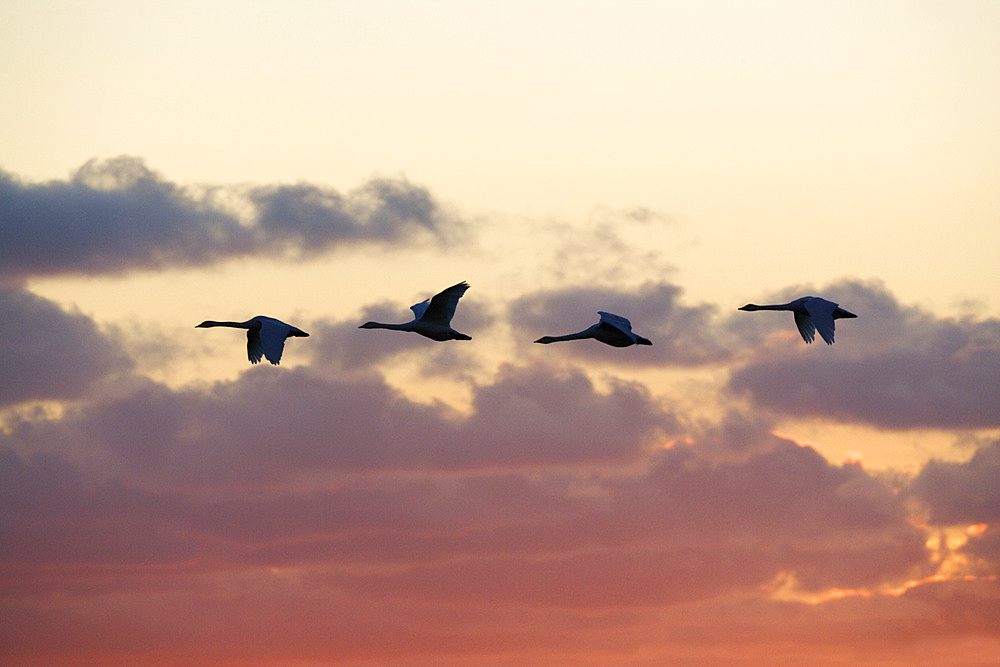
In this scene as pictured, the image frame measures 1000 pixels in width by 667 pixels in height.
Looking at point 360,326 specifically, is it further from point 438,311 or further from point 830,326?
point 830,326

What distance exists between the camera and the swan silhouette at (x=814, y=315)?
8862 cm

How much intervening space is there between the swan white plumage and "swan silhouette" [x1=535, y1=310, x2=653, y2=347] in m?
14.5

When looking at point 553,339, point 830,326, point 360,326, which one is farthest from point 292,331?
point 830,326

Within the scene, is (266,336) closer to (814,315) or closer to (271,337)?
(271,337)

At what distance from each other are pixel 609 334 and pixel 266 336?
18.7 m

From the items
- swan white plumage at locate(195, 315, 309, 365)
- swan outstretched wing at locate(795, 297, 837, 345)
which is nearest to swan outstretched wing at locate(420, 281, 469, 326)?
swan white plumage at locate(195, 315, 309, 365)

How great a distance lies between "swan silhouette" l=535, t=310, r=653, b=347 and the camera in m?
87.2

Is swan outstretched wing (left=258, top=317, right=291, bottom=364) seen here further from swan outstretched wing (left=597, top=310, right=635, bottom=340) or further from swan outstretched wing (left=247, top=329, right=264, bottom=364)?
swan outstretched wing (left=597, top=310, right=635, bottom=340)

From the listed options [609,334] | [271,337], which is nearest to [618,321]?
[609,334]

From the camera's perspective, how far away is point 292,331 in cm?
8756

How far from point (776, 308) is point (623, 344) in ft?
37.0

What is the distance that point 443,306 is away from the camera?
85.1 metres

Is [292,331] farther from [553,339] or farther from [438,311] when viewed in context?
[553,339]

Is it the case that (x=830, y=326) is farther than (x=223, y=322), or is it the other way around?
(x=223, y=322)
